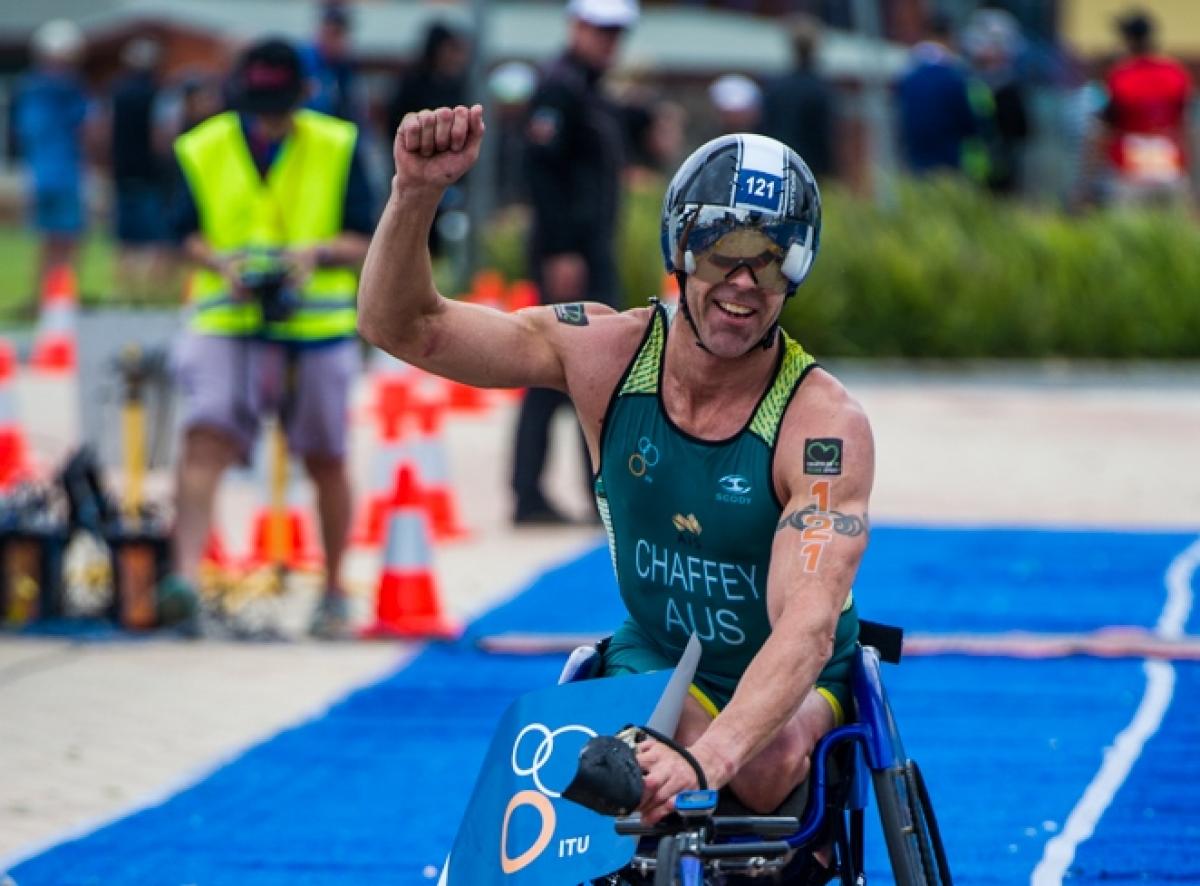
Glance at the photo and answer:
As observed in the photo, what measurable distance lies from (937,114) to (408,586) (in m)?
11.9

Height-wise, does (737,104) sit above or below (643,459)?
above

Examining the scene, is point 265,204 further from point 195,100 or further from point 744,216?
point 195,100

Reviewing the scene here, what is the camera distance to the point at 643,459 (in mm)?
A: 4371

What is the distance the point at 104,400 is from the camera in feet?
39.7

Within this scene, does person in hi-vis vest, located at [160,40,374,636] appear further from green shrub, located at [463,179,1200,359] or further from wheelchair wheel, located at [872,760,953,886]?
green shrub, located at [463,179,1200,359]

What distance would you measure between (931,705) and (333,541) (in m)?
2.52

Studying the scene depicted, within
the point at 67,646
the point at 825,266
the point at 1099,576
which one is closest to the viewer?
the point at 67,646

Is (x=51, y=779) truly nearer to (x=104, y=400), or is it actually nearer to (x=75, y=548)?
(x=75, y=548)

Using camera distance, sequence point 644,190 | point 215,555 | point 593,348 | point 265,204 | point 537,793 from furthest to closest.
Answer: point 644,190, point 215,555, point 265,204, point 593,348, point 537,793

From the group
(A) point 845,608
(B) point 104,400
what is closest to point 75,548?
(B) point 104,400

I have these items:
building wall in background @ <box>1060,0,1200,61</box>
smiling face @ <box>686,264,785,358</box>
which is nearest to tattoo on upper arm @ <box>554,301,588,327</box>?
smiling face @ <box>686,264,785,358</box>

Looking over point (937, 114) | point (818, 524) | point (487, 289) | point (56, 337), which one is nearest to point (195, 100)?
point (56, 337)

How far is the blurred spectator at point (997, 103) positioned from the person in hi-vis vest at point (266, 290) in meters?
11.9

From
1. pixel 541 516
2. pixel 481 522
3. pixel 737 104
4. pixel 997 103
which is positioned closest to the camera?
pixel 541 516
